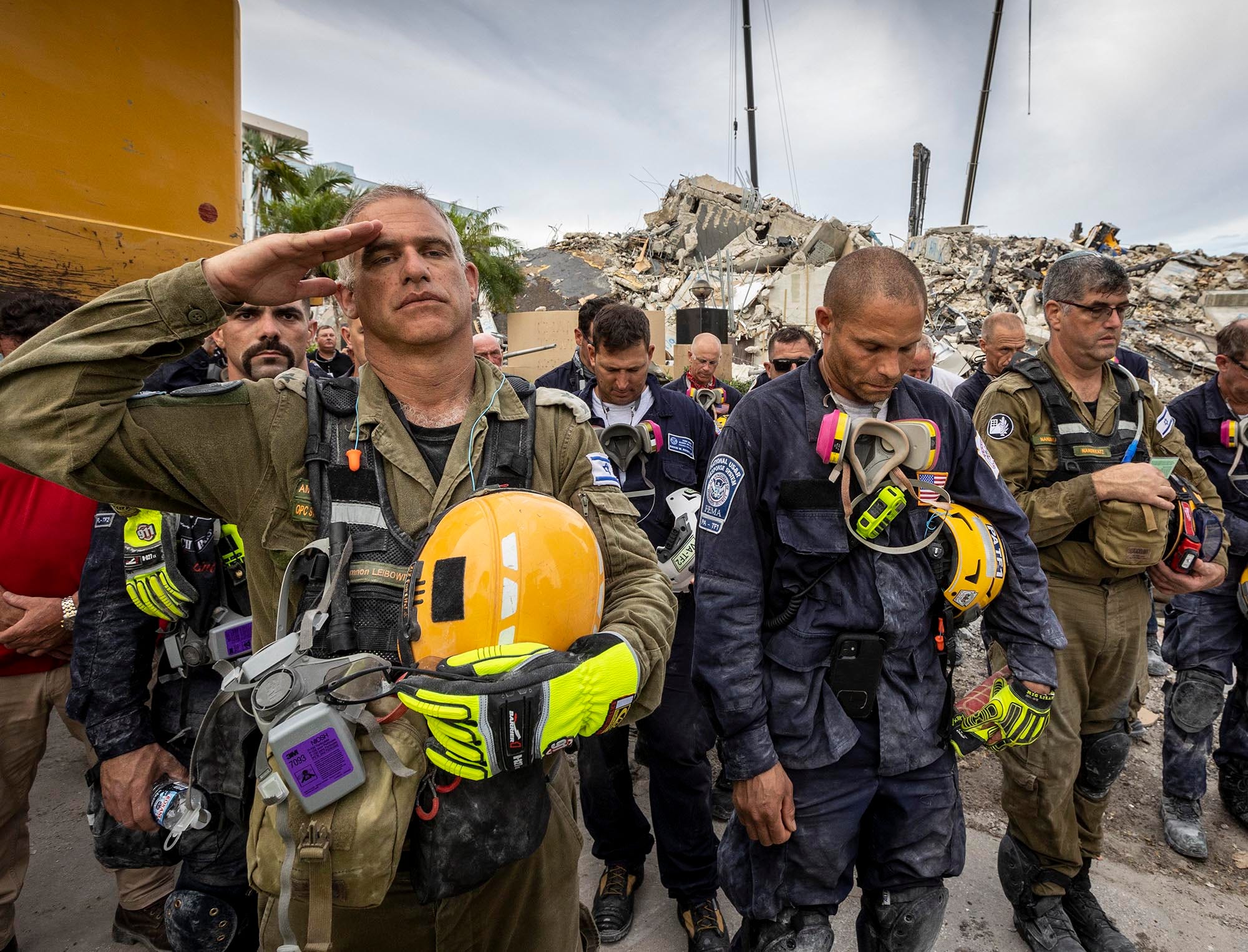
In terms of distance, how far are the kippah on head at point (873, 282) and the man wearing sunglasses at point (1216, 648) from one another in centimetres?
297

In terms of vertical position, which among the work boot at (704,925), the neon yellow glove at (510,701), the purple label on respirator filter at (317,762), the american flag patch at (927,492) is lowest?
the work boot at (704,925)

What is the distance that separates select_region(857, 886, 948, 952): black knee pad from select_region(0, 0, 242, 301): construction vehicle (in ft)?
13.1

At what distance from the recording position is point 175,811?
6.86ft

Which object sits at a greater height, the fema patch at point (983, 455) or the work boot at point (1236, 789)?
the fema patch at point (983, 455)

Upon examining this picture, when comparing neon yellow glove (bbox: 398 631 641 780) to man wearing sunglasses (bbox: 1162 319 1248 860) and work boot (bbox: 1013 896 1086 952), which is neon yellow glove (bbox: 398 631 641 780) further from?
man wearing sunglasses (bbox: 1162 319 1248 860)

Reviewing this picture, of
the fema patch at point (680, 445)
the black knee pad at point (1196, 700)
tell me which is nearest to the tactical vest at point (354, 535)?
the fema patch at point (680, 445)

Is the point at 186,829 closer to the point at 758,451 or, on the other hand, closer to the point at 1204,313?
the point at 758,451

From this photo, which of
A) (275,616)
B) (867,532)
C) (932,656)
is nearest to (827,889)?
(932,656)

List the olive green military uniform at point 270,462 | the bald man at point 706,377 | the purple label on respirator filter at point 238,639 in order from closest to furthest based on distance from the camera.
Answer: the olive green military uniform at point 270,462, the purple label on respirator filter at point 238,639, the bald man at point 706,377

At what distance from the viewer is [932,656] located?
232cm

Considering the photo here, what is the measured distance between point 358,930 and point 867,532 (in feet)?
5.81

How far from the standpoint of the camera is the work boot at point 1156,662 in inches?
226

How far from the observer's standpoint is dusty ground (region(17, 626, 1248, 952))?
3.05 meters

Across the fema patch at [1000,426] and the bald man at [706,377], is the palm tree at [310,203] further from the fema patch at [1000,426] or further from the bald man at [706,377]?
the fema patch at [1000,426]
